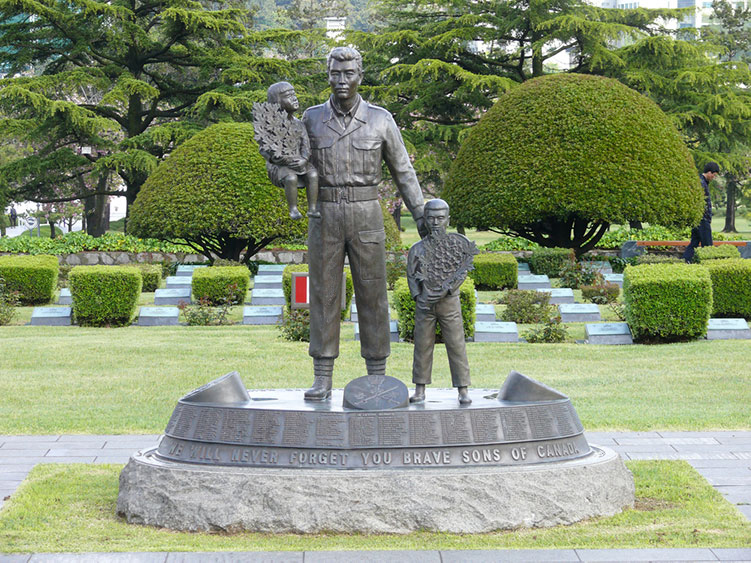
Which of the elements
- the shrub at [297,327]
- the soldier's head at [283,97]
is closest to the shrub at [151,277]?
the shrub at [297,327]

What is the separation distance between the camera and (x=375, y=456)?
5.18 meters

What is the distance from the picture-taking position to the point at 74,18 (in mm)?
26875

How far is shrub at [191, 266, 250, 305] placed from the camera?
50.8 ft

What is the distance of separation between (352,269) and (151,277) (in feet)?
42.1

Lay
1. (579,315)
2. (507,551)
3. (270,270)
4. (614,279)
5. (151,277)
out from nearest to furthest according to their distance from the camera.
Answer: (507,551) < (579,315) < (614,279) < (151,277) < (270,270)

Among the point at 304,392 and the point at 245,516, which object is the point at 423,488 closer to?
the point at 245,516

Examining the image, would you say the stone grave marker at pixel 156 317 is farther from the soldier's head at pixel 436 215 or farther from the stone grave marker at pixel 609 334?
the soldier's head at pixel 436 215

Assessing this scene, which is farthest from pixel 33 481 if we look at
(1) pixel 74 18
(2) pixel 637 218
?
(1) pixel 74 18

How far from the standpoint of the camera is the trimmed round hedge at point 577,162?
19047 millimetres

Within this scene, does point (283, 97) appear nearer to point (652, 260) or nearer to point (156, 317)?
point (156, 317)

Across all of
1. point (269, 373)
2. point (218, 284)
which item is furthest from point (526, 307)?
point (218, 284)

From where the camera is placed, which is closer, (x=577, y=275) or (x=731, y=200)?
(x=577, y=275)

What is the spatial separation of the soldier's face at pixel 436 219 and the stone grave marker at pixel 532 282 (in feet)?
37.4

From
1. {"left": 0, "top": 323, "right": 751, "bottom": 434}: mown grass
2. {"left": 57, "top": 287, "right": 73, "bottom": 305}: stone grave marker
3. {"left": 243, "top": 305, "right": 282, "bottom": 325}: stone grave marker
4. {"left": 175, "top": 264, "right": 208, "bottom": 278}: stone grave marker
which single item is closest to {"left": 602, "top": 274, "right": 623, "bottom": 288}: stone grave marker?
{"left": 0, "top": 323, "right": 751, "bottom": 434}: mown grass
